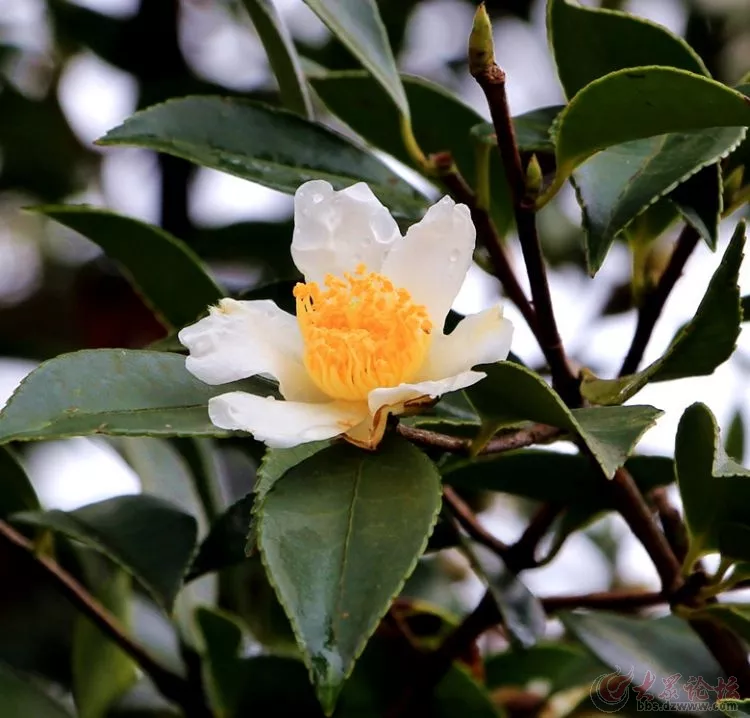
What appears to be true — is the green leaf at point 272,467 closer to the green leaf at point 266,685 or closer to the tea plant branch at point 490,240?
the tea plant branch at point 490,240

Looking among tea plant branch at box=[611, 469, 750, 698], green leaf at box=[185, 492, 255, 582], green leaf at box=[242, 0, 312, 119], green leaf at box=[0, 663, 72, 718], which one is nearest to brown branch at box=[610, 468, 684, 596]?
tea plant branch at box=[611, 469, 750, 698]

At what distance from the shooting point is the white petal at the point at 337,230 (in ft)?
1.73

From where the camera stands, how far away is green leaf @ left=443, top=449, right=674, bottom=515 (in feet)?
2.18

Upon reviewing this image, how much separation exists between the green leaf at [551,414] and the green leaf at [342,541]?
0.04 m

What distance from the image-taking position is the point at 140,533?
659 mm

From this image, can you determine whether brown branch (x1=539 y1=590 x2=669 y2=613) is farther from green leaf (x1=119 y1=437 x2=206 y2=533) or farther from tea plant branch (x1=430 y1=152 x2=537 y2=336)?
green leaf (x1=119 y1=437 x2=206 y2=533)

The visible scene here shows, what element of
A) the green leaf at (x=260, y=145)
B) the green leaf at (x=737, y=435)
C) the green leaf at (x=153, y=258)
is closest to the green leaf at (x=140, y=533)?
the green leaf at (x=153, y=258)

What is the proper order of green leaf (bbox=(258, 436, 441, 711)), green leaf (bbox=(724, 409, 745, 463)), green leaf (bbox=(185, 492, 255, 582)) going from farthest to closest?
green leaf (bbox=(724, 409, 745, 463))
green leaf (bbox=(185, 492, 255, 582))
green leaf (bbox=(258, 436, 441, 711))

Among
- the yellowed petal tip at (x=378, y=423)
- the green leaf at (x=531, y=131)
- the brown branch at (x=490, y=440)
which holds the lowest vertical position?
the brown branch at (x=490, y=440)

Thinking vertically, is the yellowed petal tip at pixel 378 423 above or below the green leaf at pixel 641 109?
below

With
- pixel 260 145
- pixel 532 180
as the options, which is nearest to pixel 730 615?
pixel 532 180

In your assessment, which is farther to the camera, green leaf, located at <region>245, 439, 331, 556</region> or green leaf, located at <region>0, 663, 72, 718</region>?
green leaf, located at <region>0, 663, 72, 718</region>

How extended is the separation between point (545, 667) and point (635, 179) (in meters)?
0.47

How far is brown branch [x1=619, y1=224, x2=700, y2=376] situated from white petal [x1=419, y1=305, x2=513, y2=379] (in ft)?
0.59
